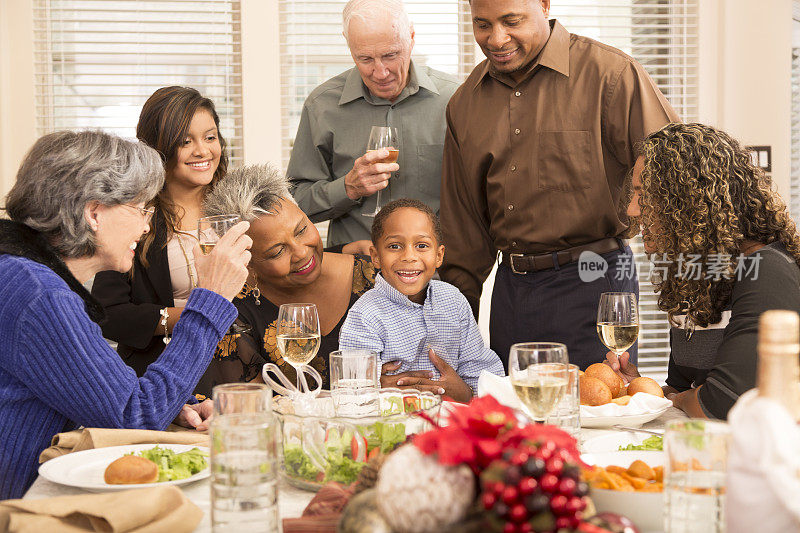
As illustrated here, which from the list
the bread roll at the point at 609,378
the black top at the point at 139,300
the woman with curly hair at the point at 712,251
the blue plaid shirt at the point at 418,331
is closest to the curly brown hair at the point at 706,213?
the woman with curly hair at the point at 712,251

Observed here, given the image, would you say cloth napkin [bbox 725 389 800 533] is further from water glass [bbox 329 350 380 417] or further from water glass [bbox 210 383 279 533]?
water glass [bbox 329 350 380 417]

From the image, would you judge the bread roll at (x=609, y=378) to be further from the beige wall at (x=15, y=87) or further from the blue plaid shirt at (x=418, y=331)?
the beige wall at (x=15, y=87)

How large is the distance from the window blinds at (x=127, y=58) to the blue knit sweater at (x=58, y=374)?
2689 millimetres

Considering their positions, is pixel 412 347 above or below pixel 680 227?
below

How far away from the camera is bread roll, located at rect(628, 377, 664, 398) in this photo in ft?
5.79

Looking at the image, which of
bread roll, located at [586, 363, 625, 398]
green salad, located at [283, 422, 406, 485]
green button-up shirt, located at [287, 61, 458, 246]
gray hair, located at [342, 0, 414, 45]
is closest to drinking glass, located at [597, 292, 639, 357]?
bread roll, located at [586, 363, 625, 398]

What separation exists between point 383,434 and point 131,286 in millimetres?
1659

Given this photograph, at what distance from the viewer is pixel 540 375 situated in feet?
4.04

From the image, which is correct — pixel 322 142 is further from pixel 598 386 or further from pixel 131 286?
pixel 598 386

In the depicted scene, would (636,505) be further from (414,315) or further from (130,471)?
(414,315)

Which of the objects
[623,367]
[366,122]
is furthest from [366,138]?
[623,367]

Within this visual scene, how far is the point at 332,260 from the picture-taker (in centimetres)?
260

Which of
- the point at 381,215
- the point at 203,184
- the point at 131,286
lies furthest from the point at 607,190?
the point at 131,286

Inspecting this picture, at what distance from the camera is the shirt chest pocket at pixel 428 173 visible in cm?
310
